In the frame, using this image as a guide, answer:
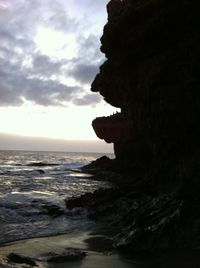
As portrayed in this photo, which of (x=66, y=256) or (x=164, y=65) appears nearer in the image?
(x=66, y=256)

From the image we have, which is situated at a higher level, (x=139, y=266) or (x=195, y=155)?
(x=195, y=155)

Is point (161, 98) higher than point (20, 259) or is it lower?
higher

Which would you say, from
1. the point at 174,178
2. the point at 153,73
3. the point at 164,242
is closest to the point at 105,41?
the point at 153,73

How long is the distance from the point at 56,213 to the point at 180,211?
8.82 metres

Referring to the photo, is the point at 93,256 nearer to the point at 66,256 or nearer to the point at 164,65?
the point at 66,256

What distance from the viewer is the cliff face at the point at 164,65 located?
57.3ft

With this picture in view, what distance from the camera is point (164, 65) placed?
18.6 metres

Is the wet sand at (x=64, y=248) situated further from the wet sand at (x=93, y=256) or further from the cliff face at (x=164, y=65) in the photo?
the cliff face at (x=164, y=65)

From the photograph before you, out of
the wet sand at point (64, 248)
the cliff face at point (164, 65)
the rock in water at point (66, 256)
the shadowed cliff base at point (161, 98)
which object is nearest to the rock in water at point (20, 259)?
the wet sand at point (64, 248)

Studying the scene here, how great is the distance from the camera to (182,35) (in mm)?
18359

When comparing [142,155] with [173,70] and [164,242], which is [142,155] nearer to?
[173,70]

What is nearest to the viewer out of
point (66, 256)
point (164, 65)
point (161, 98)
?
point (66, 256)

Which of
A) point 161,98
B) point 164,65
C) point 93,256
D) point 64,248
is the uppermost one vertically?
point 164,65

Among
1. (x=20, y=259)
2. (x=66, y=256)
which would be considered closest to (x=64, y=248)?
(x=66, y=256)
